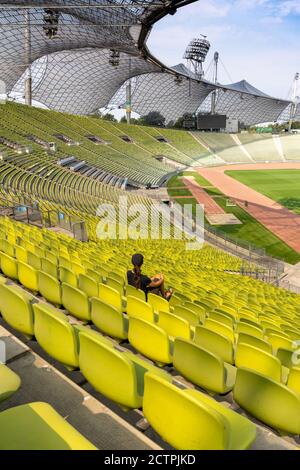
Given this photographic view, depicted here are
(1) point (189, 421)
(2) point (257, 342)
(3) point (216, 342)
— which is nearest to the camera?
(1) point (189, 421)

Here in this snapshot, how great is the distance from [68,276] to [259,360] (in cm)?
384

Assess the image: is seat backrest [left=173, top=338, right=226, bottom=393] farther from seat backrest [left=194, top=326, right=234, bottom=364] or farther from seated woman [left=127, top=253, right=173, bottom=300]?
seated woman [left=127, top=253, right=173, bottom=300]

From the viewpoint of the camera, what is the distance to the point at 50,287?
5.51 meters

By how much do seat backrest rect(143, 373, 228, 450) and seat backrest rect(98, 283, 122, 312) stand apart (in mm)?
3115

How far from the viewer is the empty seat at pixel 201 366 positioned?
11.3 feet

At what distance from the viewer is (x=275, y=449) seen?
112 inches

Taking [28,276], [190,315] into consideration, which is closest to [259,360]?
[190,315]

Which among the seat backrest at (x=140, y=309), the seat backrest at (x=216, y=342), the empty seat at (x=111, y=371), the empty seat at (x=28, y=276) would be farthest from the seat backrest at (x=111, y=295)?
the empty seat at (x=111, y=371)

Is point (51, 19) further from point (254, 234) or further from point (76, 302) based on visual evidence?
point (76, 302)

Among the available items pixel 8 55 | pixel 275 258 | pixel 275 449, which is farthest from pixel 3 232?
pixel 8 55

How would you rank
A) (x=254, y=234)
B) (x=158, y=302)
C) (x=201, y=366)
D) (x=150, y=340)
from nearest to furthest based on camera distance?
(x=201, y=366) → (x=150, y=340) → (x=158, y=302) → (x=254, y=234)

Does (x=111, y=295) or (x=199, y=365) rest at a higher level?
(x=199, y=365)

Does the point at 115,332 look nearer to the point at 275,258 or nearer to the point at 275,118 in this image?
the point at 275,258

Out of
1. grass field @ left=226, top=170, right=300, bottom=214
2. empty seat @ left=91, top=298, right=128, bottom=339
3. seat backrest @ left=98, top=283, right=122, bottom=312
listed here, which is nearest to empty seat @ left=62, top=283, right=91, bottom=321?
empty seat @ left=91, top=298, right=128, bottom=339
